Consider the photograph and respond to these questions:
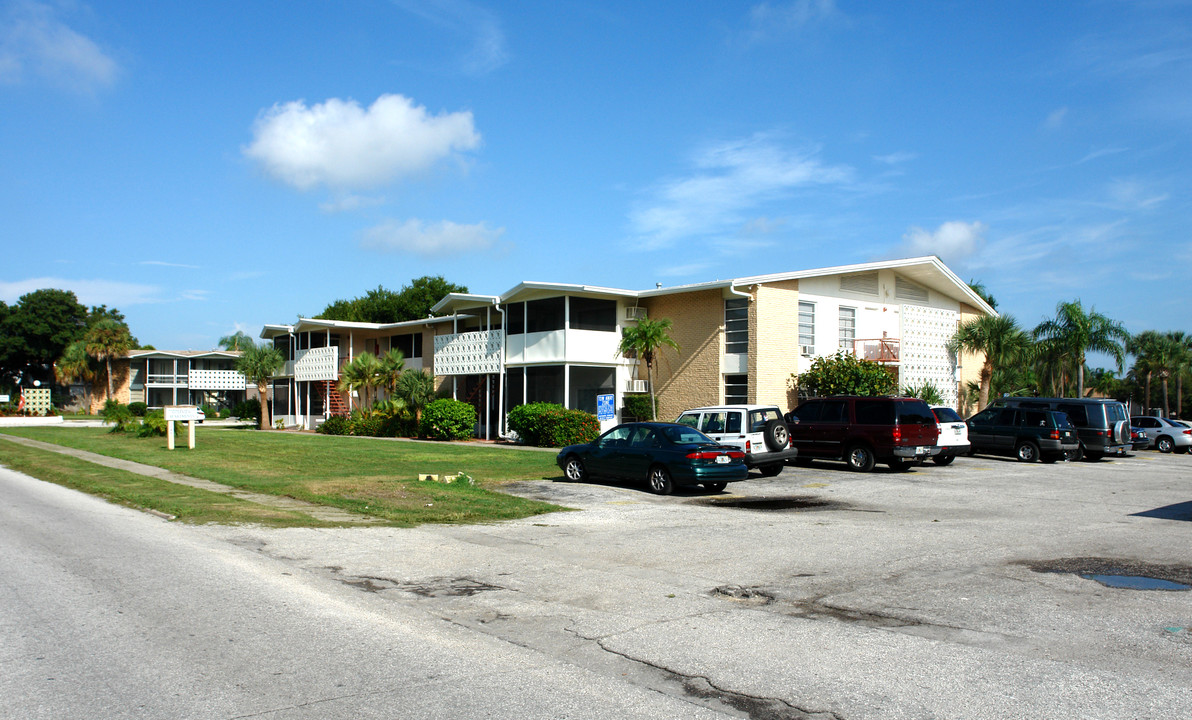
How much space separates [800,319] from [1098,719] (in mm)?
25777

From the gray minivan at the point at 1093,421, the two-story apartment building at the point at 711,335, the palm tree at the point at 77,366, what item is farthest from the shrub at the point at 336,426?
the palm tree at the point at 77,366

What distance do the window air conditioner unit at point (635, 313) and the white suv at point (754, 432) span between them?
12117 millimetres

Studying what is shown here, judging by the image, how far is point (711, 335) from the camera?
29.5m

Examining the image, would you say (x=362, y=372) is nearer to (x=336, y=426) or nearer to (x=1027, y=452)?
(x=336, y=426)

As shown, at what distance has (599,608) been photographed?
24.3ft

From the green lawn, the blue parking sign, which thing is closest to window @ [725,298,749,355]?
the blue parking sign

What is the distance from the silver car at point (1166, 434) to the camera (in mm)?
31594

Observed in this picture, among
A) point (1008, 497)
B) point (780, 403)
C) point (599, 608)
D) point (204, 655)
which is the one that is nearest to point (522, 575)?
point (599, 608)

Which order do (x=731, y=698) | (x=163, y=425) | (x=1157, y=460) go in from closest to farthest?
(x=731, y=698) < (x=1157, y=460) < (x=163, y=425)

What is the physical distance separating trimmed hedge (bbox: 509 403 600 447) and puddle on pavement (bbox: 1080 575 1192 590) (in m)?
21.0

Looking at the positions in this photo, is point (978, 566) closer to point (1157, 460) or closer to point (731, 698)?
point (731, 698)

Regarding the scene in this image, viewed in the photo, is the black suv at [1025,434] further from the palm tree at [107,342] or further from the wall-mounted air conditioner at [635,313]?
the palm tree at [107,342]

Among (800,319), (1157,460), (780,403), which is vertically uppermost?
(800,319)

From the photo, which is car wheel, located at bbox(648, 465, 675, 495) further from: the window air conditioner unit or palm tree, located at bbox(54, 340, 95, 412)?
palm tree, located at bbox(54, 340, 95, 412)
